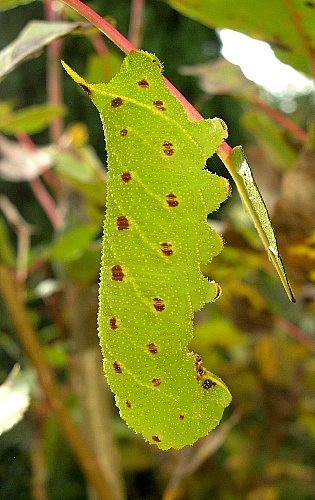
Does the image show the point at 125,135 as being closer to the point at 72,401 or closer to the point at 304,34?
the point at 304,34

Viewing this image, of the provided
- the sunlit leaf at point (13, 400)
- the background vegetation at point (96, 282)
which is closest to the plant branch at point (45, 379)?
the background vegetation at point (96, 282)

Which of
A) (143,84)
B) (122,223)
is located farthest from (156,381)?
(143,84)

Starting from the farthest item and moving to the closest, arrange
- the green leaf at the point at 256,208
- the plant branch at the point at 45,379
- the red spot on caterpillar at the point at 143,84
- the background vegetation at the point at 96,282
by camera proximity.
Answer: the plant branch at the point at 45,379, the background vegetation at the point at 96,282, the red spot on caterpillar at the point at 143,84, the green leaf at the point at 256,208

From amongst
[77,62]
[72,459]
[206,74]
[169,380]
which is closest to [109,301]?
[169,380]

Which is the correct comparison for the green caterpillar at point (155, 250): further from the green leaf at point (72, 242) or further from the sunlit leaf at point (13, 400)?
the green leaf at point (72, 242)

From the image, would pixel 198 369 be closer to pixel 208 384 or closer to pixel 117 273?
pixel 208 384

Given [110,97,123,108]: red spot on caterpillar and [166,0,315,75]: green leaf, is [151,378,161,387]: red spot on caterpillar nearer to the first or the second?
[110,97,123,108]: red spot on caterpillar
